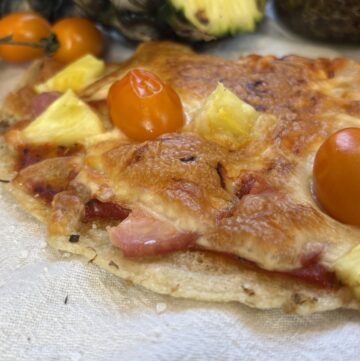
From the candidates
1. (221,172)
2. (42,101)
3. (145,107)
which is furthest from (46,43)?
(221,172)

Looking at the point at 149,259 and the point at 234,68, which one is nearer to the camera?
the point at 149,259

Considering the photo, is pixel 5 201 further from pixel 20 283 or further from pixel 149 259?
pixel 149 259

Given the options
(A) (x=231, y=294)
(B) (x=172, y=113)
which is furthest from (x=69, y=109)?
(A) (x=231, y=294)

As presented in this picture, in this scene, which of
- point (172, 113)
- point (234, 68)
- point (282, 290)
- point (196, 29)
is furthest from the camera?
point (196, 29)

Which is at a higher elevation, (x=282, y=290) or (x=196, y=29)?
(x=196, y=29)

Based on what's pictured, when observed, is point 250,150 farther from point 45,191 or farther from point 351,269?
point 45,191

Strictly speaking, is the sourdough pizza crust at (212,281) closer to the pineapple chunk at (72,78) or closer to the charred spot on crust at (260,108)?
the charred spot on crust at (260,108)

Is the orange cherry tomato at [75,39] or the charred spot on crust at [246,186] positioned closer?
the charred spot on crust at [246,186]

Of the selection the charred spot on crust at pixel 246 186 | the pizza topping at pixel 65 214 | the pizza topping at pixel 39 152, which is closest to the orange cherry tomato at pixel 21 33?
the pizza topping at pixel 39 152
